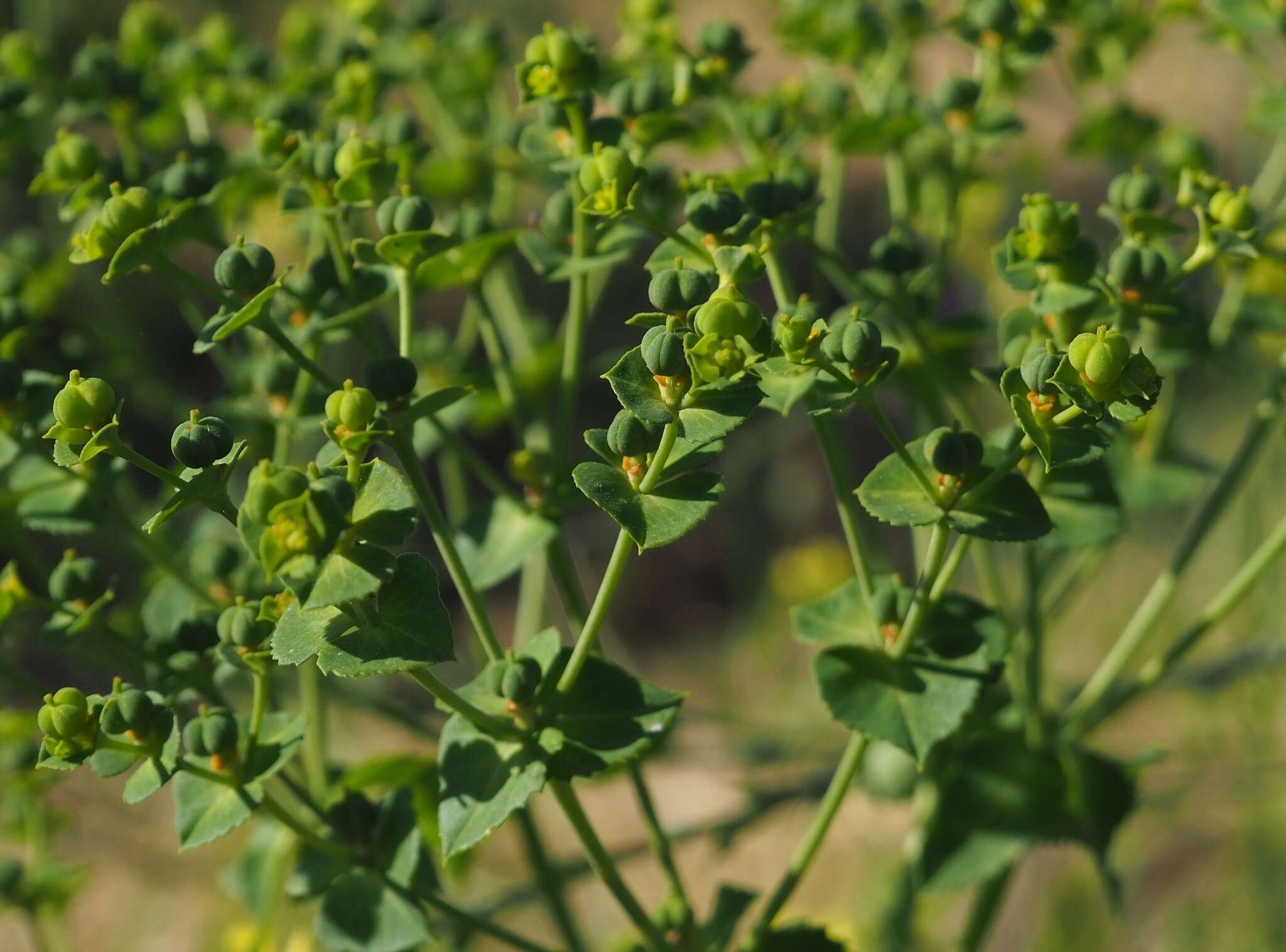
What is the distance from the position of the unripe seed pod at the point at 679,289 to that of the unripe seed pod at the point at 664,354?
45 mm

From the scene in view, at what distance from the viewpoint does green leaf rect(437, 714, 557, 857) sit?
3.18ft

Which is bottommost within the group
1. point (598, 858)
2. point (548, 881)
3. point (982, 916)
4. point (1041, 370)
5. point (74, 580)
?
point (982, 916)

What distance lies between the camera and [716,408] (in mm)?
849

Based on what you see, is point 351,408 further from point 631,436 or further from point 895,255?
point 895,255

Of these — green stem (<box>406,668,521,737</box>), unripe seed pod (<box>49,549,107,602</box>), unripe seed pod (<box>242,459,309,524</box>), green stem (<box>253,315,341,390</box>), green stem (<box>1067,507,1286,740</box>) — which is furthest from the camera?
green stem (<box>1067,507,1286,740</box>)

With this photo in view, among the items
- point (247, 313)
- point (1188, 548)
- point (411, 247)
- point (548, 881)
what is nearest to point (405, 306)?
point (411, 247)

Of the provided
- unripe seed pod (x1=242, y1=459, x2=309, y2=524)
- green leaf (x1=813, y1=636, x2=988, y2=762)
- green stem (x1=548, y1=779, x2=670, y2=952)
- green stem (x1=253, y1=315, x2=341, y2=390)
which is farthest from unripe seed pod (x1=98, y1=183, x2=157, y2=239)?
green leaf (x1=813, y1=636, x2=988, y2=762)

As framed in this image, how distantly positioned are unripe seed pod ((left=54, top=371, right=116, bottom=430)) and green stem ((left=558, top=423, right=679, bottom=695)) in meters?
0.37

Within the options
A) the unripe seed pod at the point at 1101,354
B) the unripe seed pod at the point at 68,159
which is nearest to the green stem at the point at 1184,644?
the unripe seed pod at the point at 1101,354

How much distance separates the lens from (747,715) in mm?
3938

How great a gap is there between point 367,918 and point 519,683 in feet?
0.96

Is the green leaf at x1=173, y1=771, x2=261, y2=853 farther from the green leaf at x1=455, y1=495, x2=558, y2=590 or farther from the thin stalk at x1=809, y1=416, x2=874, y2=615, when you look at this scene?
the thin stalk at x1=809, y1=416, x2=874, y2=615

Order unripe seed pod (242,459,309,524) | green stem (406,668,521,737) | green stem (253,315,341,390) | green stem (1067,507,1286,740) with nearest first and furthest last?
unripe seed pod (242,459,309,524)
green stem (406,668,521,737)
green stem (253,315,341,390)
green stem (1067,507,1286,740)

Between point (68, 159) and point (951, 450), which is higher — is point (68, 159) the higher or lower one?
the higher one
